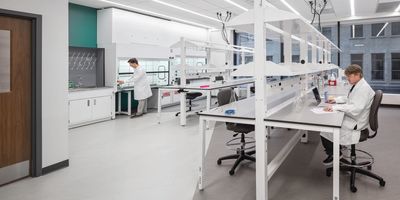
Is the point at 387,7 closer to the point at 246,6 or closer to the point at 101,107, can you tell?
the point at 246,6

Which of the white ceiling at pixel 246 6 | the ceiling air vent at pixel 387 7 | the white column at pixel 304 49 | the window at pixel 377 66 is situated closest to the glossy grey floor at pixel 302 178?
Answer: the white column at pixel 304 49

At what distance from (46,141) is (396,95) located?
8.19m

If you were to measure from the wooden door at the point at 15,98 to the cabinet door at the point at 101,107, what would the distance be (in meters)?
2.93

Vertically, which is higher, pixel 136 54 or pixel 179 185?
pixel 136 54

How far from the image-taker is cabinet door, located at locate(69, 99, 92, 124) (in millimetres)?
5418

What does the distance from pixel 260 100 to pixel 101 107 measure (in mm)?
4429

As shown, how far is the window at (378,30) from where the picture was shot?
8.71 m

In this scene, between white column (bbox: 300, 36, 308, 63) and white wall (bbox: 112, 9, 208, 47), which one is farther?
white wall (bbox: 112, 9, 208, 47)

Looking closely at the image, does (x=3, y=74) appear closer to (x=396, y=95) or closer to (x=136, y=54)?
(x=136, y=54)

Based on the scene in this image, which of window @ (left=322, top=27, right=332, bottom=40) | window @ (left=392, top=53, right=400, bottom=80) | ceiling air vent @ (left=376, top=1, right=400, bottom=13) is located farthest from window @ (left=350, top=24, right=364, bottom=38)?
ceiling air vent @ (left=376, top=1, right=400, bottom=13)

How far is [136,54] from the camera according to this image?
690 centimetres

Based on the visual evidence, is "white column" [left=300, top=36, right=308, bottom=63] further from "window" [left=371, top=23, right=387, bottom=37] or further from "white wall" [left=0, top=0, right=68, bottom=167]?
"window" [left=371, top=23, right=387, bottom=37]

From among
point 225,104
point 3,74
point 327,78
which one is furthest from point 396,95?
point 3,74

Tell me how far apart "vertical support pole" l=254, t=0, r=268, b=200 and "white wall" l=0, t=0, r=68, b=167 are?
211 cm
